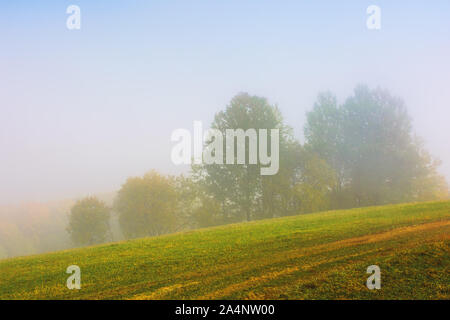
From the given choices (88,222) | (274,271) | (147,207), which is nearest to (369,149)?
(147,207)

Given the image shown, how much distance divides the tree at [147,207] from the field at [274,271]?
36.9m

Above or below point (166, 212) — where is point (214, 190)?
above

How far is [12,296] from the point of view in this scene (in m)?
9.30

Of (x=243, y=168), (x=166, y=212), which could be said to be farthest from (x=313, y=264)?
(x=166, y=212)

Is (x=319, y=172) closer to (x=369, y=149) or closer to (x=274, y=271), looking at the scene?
(x=369, y=149)

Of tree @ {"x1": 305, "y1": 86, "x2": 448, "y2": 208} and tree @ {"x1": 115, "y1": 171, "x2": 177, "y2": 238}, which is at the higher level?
tree @ {"x1": 305, "y1": 86, "x2": 448, "y2": 208}

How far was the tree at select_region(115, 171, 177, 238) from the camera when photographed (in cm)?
5103

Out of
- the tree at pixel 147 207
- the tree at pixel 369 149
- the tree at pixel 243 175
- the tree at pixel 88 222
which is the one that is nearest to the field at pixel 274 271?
the tree at pixel 243 175

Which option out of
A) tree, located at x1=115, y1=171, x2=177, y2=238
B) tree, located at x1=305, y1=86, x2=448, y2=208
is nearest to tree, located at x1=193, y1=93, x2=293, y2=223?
tree, located at x1=305, y1=86, x2=448, y2=208

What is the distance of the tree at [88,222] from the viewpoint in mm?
53906

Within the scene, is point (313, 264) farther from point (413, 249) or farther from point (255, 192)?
point (255, 192)

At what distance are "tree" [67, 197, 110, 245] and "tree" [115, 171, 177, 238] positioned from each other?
4358 millimetres

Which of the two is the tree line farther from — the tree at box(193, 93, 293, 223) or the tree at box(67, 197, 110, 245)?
the tree at box(67, 197, 110, 245)
